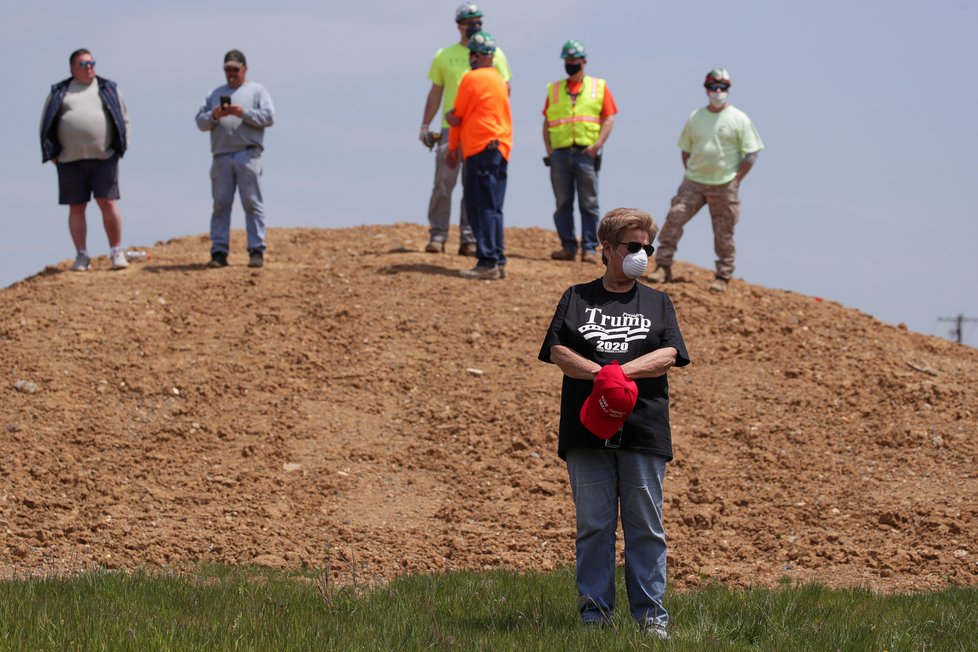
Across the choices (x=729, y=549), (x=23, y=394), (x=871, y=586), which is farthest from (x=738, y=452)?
(x=23, y=394)

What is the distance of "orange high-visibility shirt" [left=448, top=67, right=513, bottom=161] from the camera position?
1216 cm

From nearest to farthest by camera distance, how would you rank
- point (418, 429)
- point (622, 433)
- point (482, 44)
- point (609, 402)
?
point (609, 402) → point (622, 433) → point (418, 429) → point (482, 44)

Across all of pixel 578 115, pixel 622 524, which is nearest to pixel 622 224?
pixel 622 524

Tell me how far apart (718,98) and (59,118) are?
6747 mm

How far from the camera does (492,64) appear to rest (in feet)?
41.7

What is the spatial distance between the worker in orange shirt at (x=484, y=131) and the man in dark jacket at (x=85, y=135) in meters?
3.55

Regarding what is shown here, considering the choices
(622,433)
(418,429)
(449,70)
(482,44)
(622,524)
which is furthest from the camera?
(449,70)

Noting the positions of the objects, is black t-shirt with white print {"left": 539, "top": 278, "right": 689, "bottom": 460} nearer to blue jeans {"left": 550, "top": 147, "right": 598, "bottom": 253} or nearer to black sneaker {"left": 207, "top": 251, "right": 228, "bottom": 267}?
blue jeans {"left": 550, "top": 147, "right": 598, "bottom": 253}

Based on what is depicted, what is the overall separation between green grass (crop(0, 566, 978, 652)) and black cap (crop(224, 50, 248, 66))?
7.09 m

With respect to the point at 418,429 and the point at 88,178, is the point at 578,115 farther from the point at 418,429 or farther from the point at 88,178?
the point at 88,178

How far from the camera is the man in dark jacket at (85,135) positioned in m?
12.9

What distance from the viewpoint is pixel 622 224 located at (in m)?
5.48

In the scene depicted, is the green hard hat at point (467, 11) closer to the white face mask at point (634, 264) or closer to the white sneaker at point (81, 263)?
the white sneaker at point (81, 263)

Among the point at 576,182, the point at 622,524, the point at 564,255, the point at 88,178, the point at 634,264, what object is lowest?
the point at 622,524
